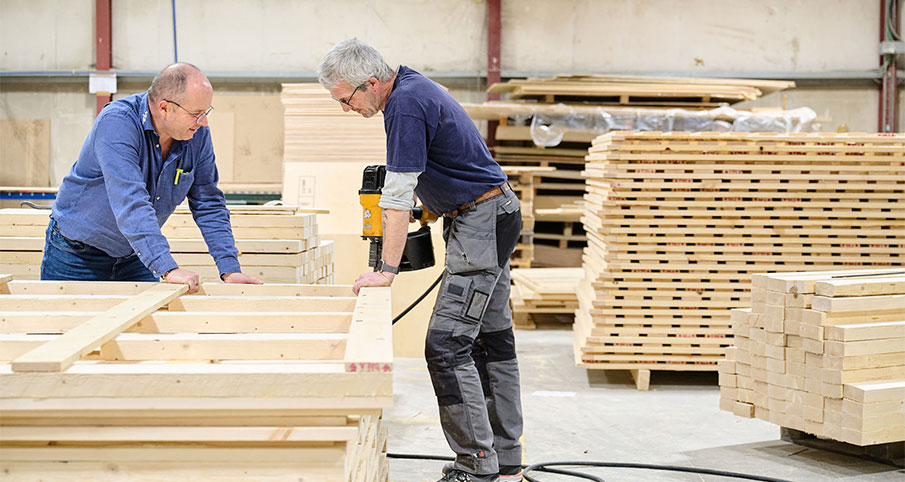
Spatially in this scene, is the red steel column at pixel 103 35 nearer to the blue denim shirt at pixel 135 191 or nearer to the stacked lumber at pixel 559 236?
the stacked lumber at pixel 559 236

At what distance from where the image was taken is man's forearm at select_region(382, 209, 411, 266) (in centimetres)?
388

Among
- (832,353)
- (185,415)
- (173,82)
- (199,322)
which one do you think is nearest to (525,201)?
(832,353)

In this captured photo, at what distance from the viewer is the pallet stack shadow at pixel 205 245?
555 centimetres

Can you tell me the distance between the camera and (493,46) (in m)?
12.7

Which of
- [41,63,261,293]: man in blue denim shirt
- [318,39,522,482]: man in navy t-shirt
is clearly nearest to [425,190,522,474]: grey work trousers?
[318,39,522,482]: man in navy t-shirt

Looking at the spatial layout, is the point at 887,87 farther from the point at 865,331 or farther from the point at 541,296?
the point at 865,331

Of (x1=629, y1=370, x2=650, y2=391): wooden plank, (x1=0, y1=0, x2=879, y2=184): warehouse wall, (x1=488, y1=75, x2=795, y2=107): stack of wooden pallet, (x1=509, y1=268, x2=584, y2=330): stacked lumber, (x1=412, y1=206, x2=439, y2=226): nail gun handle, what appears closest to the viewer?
(x1=412, y1=206, x2=439, y2=226): nail gun handle

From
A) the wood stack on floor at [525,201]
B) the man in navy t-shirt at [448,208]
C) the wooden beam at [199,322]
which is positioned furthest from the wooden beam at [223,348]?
the wood stack on floor at [525,201]

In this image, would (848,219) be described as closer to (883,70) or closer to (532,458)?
(532,458)

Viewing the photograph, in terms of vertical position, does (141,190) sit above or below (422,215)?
above

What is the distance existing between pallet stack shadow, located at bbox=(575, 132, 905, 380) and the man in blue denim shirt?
333cm

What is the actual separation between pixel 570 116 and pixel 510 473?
7.03 metres

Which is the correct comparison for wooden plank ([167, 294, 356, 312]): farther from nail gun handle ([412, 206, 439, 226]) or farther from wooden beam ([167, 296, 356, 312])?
nail gun handle ([412, 206, 439, 226])

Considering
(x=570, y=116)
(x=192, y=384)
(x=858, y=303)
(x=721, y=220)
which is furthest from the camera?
(x=570, y=116)
